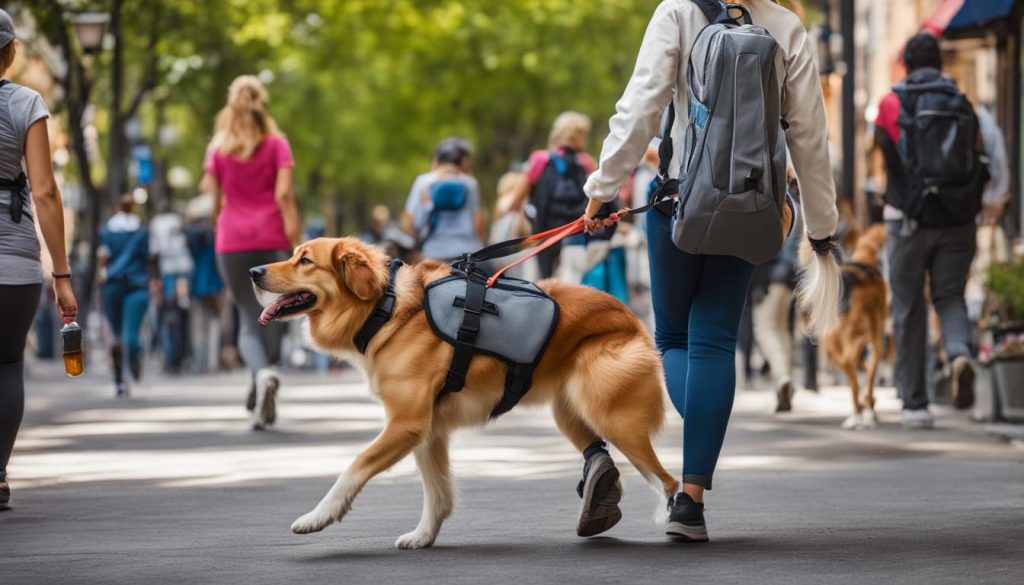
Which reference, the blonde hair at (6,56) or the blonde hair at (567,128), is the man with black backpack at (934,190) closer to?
the blonde hair at (567,128)

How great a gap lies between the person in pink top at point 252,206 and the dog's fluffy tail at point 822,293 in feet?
18.2

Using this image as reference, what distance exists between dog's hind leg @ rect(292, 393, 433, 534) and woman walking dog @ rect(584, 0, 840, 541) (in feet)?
2.01

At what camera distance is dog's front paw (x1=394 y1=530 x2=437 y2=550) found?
6.52 metres

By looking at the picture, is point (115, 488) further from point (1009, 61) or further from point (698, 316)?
point (1009, 61)

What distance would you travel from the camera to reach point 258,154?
39.4 ft

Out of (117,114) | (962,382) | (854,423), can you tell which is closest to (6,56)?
(962,382)

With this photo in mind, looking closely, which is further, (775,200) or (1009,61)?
(1009,61)

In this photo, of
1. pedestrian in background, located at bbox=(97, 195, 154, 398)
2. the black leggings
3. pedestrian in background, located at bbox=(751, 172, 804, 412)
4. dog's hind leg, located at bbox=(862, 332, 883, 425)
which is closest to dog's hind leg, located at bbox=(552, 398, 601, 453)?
the black leggings

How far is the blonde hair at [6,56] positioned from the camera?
25.6ft

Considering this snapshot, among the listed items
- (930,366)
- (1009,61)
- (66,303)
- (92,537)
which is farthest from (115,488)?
(1009,61)

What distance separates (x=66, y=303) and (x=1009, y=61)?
12.0 m

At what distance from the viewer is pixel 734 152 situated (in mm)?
Result: 6211

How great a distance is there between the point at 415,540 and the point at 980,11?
1110 cm

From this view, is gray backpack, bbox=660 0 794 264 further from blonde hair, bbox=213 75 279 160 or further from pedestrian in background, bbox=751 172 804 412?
pedestrian in background, bbox=751 172 804 412
